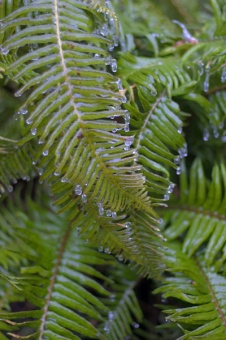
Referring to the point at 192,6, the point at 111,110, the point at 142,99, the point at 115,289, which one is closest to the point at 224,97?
the point at 142,99

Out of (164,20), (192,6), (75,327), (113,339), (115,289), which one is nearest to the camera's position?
(75,327)

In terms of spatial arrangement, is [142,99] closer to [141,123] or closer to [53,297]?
[141,123]

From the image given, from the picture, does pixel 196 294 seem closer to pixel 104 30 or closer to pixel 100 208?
pixel 100 208

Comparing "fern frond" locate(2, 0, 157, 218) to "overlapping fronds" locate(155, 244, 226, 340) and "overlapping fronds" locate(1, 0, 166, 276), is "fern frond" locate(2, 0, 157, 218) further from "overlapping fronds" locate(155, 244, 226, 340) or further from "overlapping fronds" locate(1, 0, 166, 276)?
"overlapping fronds" locate(155, 244, 226, 340)

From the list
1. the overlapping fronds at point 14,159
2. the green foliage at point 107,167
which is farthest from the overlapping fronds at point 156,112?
the overlapping fronds at point 14,159

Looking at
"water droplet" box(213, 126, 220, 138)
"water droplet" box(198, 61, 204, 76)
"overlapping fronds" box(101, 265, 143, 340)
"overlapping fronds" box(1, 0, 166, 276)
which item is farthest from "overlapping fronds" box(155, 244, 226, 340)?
"water droplet" box(198, 61, 204, 76)

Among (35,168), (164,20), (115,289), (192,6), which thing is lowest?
(115,289)

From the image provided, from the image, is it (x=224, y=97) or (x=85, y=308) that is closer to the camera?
(x=85, y=308)
